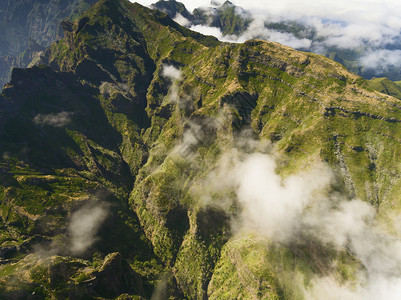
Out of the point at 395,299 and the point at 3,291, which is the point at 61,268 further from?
the point at 395,299

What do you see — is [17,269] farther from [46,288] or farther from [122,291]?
[122,291]

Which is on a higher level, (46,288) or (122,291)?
(46,288)

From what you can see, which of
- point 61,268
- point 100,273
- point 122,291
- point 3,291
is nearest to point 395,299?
point 122,291

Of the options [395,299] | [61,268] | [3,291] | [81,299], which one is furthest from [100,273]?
Result: [395,299]

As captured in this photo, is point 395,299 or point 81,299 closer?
point 81,299

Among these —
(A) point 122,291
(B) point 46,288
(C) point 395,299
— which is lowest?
(A) point 122,291

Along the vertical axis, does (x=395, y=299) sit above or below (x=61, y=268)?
above

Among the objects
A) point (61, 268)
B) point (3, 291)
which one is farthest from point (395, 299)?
point (3, 291)
